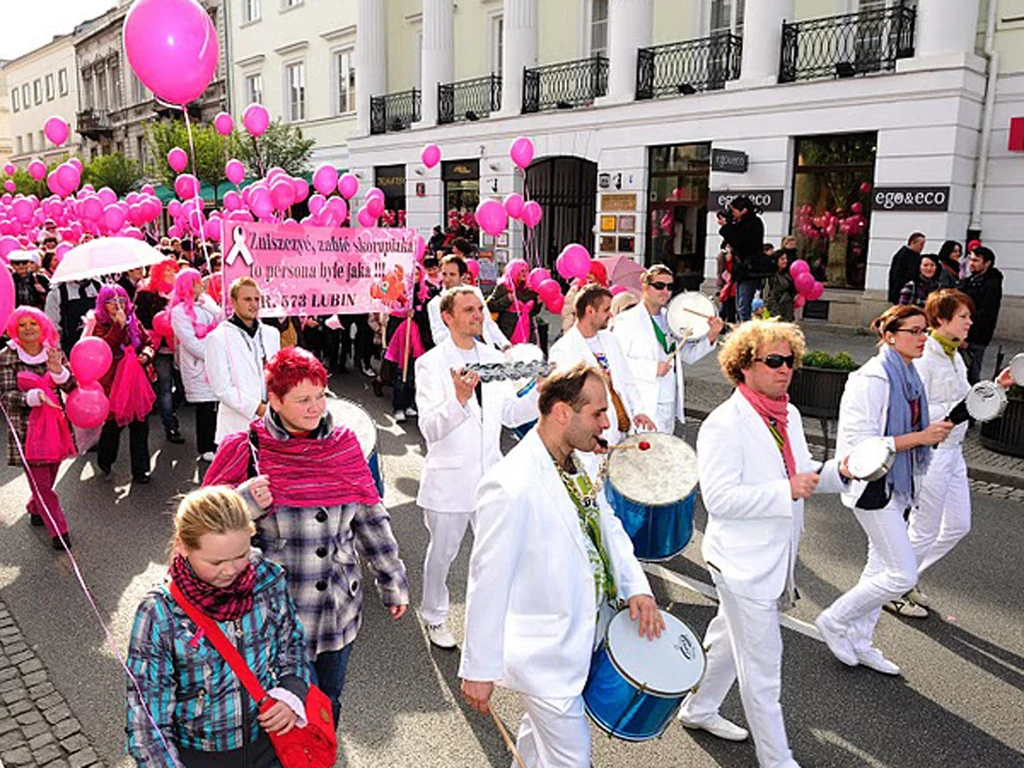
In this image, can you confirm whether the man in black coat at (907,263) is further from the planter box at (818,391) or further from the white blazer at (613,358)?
Result: the white blazer at (613,358)

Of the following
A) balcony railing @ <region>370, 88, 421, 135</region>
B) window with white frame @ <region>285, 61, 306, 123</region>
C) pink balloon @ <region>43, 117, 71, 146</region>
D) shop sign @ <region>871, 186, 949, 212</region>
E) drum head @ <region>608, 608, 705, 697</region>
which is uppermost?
window with white frame @ <region>285, 61, 306, 123</region>

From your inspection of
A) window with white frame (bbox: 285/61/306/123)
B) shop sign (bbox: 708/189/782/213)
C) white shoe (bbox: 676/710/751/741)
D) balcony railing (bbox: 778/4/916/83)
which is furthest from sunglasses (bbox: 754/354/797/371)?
window with white frame (bbox: 285/61/306/123)

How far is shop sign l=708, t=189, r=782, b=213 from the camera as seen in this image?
16.3m

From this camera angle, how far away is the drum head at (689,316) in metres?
6.49

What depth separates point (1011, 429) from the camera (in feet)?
26.2

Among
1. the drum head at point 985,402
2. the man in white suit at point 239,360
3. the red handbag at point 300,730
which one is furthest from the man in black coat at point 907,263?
the red handbag at point 300,730

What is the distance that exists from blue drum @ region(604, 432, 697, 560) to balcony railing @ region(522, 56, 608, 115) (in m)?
17.5

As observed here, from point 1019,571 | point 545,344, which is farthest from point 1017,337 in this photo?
point 1019,571

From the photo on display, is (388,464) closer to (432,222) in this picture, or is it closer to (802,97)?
(802,97)

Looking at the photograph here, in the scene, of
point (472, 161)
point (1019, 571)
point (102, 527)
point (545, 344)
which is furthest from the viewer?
point (472, 161)

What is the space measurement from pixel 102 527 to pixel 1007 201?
48.0ft

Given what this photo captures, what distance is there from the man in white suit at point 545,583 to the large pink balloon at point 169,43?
4.54 meters

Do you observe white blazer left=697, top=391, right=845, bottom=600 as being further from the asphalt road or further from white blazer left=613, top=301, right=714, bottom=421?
white blazer left=613, top=301, right=714, bottom=421

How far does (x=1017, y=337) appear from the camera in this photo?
46.3ft
